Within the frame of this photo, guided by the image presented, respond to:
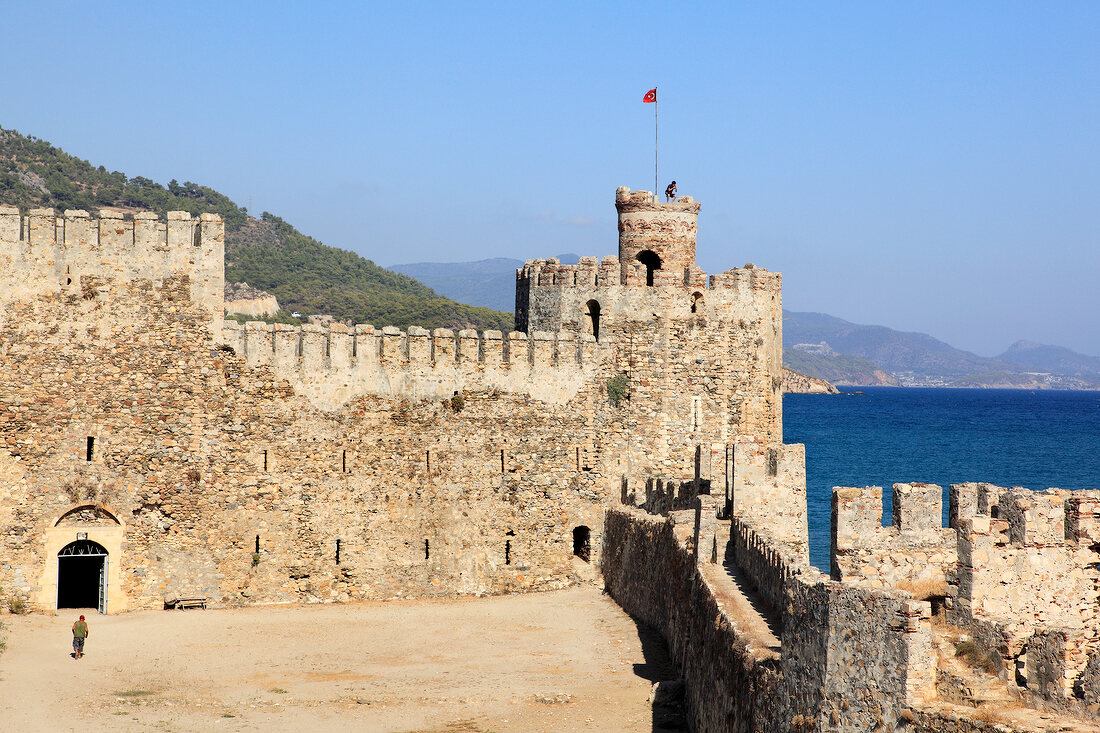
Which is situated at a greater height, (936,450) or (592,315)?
(592,315)

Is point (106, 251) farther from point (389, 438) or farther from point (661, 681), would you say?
point (661, 681)

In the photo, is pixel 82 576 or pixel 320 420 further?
pixel 82 576

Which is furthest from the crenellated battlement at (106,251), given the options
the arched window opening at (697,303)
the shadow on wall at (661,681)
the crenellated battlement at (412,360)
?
the shadow on wall at (661,681)

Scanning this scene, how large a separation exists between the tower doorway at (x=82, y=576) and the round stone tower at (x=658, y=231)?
45.2ft

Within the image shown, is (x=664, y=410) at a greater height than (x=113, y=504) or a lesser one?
greater

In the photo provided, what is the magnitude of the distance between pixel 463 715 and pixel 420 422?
1000 cm

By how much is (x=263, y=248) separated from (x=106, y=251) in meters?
73.5

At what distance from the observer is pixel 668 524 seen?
26562 millimetres

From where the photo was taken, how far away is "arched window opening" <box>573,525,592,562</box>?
32250 mm

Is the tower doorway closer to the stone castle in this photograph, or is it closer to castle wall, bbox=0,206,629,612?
the stone castle

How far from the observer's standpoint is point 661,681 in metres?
22.7

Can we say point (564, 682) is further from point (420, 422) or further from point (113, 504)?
point (113, 504)

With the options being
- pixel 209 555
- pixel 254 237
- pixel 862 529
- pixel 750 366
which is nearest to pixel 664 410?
pixel 750 366

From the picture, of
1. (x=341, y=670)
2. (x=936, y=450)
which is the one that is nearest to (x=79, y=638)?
(x=341, y=670)
